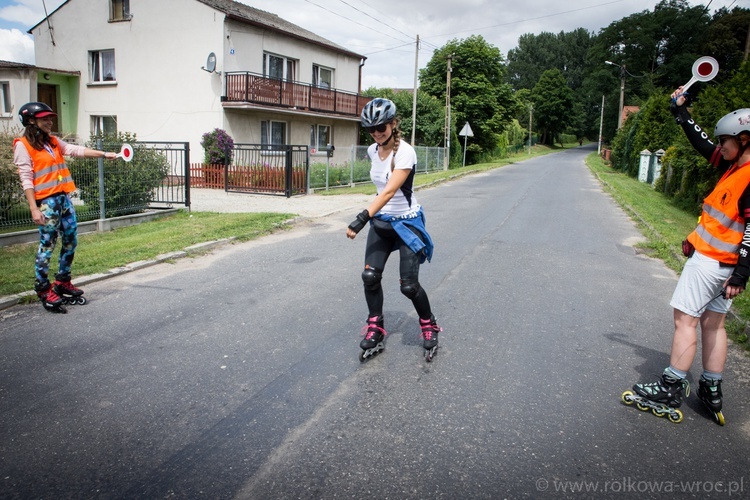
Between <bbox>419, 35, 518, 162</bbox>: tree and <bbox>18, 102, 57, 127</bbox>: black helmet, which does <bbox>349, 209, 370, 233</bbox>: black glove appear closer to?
<bbox>18, 102, 57, 127</bbox>: black helmet

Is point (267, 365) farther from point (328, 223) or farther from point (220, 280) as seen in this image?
point (328, 223)

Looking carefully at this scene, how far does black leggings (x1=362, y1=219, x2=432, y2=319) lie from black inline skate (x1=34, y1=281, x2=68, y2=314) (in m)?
3.28

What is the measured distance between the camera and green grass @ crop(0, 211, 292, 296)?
6.82m

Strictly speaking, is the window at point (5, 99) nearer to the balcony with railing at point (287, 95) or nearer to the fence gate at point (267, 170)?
the balcony with railing at point (287, 95)

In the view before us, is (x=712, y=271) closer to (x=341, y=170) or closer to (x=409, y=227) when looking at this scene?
(x=409, y=227)

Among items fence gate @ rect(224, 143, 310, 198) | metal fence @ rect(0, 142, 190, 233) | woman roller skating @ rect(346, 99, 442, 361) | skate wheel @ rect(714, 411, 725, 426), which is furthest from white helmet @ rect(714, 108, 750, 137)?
fence gate @ rect(224, 143, 310, 198)

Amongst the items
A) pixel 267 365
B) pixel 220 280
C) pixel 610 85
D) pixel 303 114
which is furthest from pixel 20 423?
pixel 610 85

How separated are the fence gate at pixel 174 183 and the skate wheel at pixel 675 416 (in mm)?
10869

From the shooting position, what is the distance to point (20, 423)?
10.7 ft

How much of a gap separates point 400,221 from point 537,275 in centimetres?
368

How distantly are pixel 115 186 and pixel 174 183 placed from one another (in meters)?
1.89

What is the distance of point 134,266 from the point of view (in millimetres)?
7215

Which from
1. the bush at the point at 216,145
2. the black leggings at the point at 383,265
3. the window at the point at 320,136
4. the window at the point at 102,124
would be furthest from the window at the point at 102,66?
the black leggings at the point at 383,265

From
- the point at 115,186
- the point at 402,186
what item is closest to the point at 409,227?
the point at 402,186
